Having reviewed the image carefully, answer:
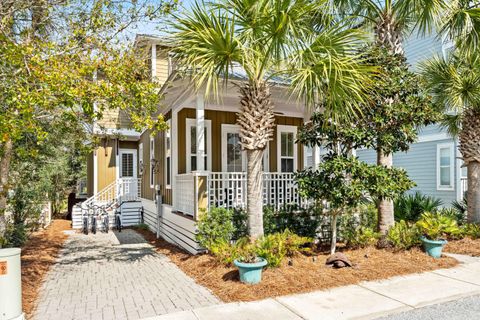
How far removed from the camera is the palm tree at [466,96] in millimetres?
8062

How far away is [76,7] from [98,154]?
31.6 feet

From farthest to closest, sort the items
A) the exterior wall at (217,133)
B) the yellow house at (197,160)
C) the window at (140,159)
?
the window at (140,159) → the exterior wall at (217,133) → the yellow house at (197,160)

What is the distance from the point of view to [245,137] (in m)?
6.09

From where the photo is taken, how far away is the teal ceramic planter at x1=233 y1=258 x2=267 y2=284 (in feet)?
16.8

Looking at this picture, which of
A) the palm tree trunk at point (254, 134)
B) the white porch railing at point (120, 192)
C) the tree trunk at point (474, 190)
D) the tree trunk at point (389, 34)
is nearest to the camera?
the palm tree trunk at point (254, 134)

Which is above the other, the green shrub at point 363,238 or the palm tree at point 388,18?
the palm tree at point 388,18

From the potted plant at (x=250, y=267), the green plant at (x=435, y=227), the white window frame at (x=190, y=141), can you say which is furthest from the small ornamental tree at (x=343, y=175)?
the white window frame at (x=190, y=141)

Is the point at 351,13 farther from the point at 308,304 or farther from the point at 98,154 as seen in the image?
the point at 98,154

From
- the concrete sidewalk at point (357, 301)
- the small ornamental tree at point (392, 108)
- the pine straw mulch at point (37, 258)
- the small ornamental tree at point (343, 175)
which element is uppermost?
the small ornamental tree at point (392, 108)

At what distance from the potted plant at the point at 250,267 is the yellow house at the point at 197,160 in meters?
2.08

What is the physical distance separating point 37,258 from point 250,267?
5.38 m

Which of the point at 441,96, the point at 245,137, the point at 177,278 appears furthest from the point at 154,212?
the point at 441,96

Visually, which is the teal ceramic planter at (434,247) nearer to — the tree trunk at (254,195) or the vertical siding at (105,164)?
the tree trunk at (254,195)

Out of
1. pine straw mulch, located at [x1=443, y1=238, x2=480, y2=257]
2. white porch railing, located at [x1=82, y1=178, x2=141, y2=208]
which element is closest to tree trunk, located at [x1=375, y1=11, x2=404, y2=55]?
pine straw mulch, located at [x1=443, y1=238, x2=480, y2=257]
